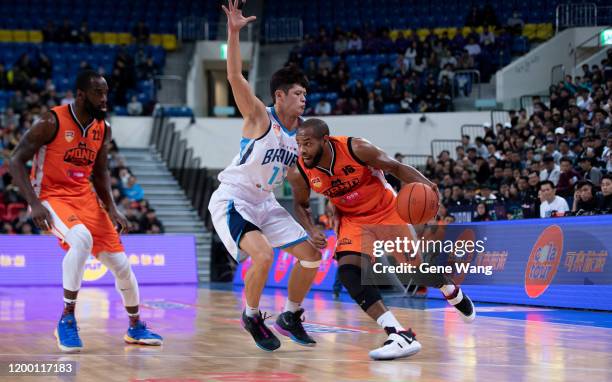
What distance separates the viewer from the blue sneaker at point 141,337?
7.31m

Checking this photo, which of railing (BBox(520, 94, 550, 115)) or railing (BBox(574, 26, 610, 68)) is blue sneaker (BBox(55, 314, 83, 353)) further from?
railing (BBox(574, 26, 610, 68))

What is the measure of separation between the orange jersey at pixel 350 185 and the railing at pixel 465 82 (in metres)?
17.9

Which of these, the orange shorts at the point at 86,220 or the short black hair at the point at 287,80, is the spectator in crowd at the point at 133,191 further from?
the short black hair at the point at 287,80

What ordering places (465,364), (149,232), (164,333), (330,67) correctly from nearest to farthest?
(465,364) → (164,333) → (149,232) → (330,67)

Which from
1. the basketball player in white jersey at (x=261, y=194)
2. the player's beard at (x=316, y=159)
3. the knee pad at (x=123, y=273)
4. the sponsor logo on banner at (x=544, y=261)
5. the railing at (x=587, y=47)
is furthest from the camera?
the railing at (x=587, y=47)

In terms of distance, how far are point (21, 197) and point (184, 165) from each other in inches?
204

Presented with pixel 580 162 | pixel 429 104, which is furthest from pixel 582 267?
pixel 429 104

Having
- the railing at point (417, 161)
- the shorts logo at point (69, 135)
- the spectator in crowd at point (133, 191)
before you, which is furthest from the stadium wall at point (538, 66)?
the shorts logo at point (69, 135)

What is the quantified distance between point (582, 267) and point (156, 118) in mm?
16802

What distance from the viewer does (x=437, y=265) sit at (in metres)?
12.2

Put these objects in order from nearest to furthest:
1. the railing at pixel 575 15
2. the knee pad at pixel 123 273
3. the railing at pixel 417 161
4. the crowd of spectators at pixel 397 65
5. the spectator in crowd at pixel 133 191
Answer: the knee pad at pixel 123 273
the spectator in crowd at pixel 133 191
the railing at pixel 417 161
the railing at pixel 575 15
the crowd of spectators at pixel 397 65

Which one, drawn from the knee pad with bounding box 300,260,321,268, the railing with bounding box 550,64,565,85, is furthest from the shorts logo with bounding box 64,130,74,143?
the railing with bounding box 550,64,565,85

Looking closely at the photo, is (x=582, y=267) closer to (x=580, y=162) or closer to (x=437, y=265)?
(x=437, y=265)

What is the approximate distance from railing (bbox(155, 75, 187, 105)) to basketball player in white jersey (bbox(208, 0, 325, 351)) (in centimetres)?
2040
